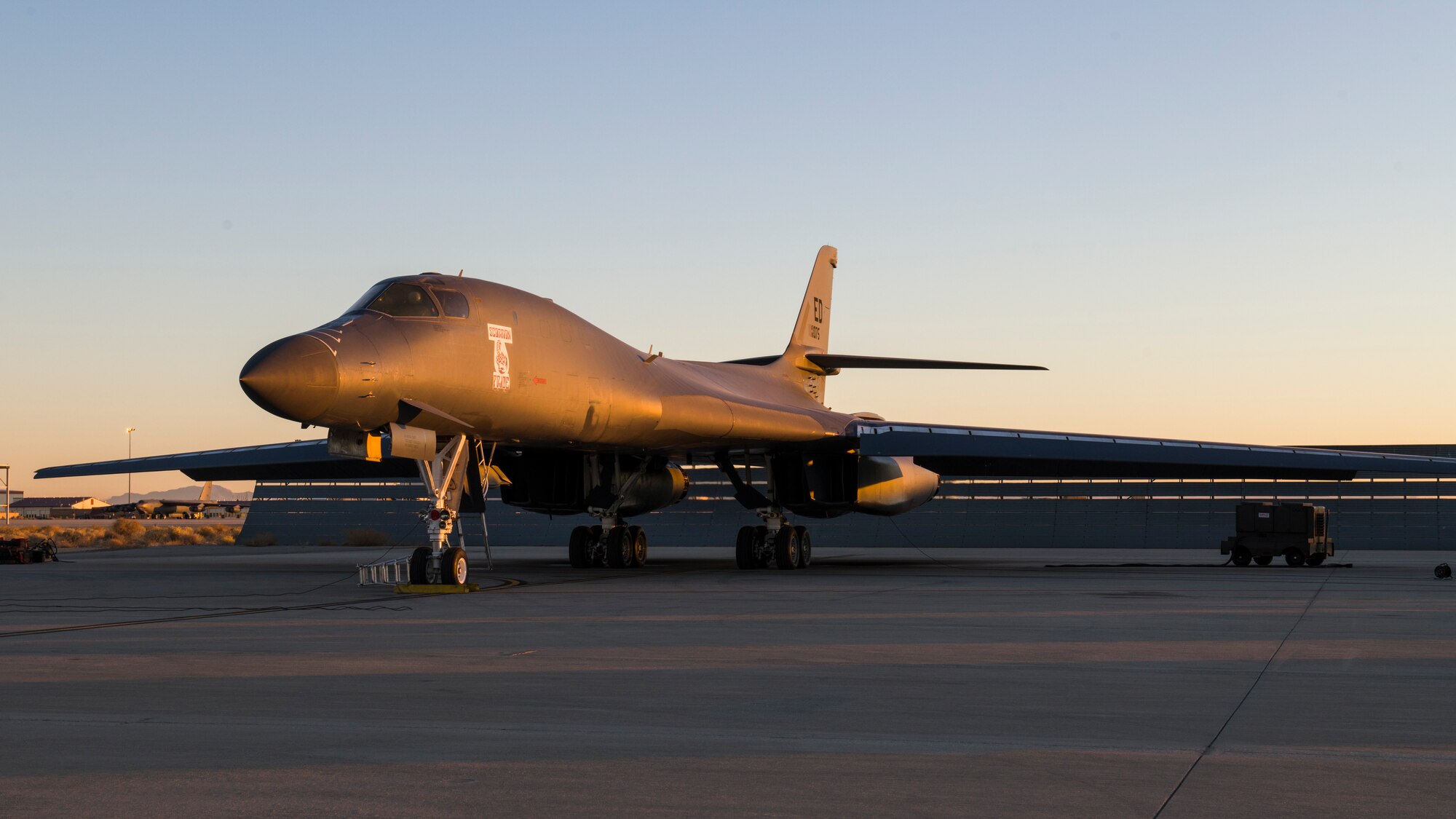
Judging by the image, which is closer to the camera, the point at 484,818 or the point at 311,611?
the point at 484,818

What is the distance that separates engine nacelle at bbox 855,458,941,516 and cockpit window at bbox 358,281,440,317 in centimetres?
934

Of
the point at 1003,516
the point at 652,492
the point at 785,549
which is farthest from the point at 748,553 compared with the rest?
the point at 1003,516

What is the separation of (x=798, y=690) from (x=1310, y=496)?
113 feet

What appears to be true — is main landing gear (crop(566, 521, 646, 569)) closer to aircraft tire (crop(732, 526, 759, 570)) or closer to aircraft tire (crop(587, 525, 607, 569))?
aircraft tire (crop(587, 525, 607, 569))

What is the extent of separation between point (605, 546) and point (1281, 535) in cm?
1245

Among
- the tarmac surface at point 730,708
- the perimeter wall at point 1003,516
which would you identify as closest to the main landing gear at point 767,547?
the tarmac surface at point 730,708

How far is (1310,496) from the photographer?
37156 millimetres

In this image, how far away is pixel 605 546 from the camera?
2227 cm

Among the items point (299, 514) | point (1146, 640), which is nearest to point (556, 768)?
point (1146, 640)

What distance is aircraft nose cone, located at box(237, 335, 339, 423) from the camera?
44.7ft

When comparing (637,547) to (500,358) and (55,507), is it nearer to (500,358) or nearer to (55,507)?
(500,358)

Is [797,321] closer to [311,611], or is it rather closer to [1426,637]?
[311,611]

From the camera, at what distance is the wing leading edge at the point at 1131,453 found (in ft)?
71.3

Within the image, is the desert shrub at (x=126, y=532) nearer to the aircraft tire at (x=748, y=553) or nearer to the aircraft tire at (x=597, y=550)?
the aircraft tire at (x=597, y=550)
